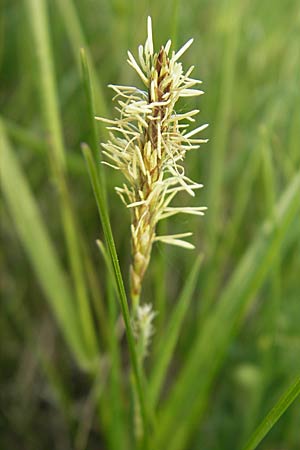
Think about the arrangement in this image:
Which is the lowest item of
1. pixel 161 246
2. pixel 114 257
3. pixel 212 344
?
pixel 212 344

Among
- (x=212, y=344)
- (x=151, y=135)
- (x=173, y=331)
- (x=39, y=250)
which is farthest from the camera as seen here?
(x=39, y=250)

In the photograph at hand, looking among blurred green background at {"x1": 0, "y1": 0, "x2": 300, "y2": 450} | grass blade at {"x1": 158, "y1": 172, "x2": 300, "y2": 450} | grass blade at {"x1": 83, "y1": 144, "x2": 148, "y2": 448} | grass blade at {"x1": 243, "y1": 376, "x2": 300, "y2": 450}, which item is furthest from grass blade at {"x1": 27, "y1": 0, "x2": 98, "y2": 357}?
grass blade at {"x1": 243, "y1": 376, "x2": 300, "y2": 450}

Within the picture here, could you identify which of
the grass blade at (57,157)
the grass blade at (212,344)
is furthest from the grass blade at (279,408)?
the grass blade at (57,157)

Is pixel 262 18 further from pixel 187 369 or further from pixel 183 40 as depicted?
pixel 187 369

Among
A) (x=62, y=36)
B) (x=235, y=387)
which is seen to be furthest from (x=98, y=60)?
(x=235, y=387)

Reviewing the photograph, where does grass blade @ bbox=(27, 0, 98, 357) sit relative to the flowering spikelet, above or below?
below

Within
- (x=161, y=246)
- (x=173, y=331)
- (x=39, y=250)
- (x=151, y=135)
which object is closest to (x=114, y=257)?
(x=151, y=135)

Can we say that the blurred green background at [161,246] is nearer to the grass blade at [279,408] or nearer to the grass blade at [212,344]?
the grass blade at [212,344]

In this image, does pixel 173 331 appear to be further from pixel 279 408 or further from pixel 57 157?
pixel 57 157

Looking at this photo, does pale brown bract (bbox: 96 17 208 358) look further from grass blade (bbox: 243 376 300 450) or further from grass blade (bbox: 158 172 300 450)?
grass blade (bbox: 158 172 300 450)

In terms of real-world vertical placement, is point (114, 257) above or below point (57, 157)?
above
